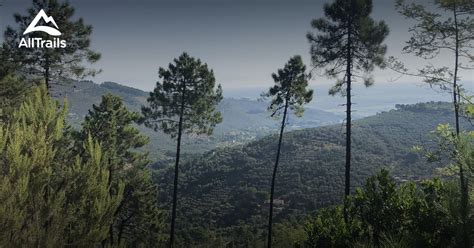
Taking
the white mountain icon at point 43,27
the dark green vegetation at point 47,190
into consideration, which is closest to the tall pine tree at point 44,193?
the dark green vegetation at point 47,190

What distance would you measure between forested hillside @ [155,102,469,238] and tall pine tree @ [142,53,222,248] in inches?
2418

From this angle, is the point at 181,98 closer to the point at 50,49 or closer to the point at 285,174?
the point at 50,49

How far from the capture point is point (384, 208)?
10.2 m

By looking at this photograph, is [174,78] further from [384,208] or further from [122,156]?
[384,208]

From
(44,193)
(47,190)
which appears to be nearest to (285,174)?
(47,190)

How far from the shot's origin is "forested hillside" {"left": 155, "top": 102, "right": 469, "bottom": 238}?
91.2 metres

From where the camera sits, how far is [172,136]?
21281 millimetres

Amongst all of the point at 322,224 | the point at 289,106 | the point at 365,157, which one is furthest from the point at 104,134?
the point at 365,157

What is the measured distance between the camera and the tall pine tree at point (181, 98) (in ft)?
68.8

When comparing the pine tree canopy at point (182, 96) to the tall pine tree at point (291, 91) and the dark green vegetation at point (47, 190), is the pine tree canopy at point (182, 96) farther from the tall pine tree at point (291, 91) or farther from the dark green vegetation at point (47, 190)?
the dark green vegetation at point (47, 190)

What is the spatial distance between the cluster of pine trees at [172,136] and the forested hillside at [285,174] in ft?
201

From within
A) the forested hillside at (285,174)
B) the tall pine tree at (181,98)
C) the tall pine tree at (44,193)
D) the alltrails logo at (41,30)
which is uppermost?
the alltrails logo at (41,30)

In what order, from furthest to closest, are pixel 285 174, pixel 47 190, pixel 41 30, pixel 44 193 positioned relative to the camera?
1. pixel 285 174
2. pixel 41 30
3. pixel 47 190
4. pixel 44 193

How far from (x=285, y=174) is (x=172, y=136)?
345ft
